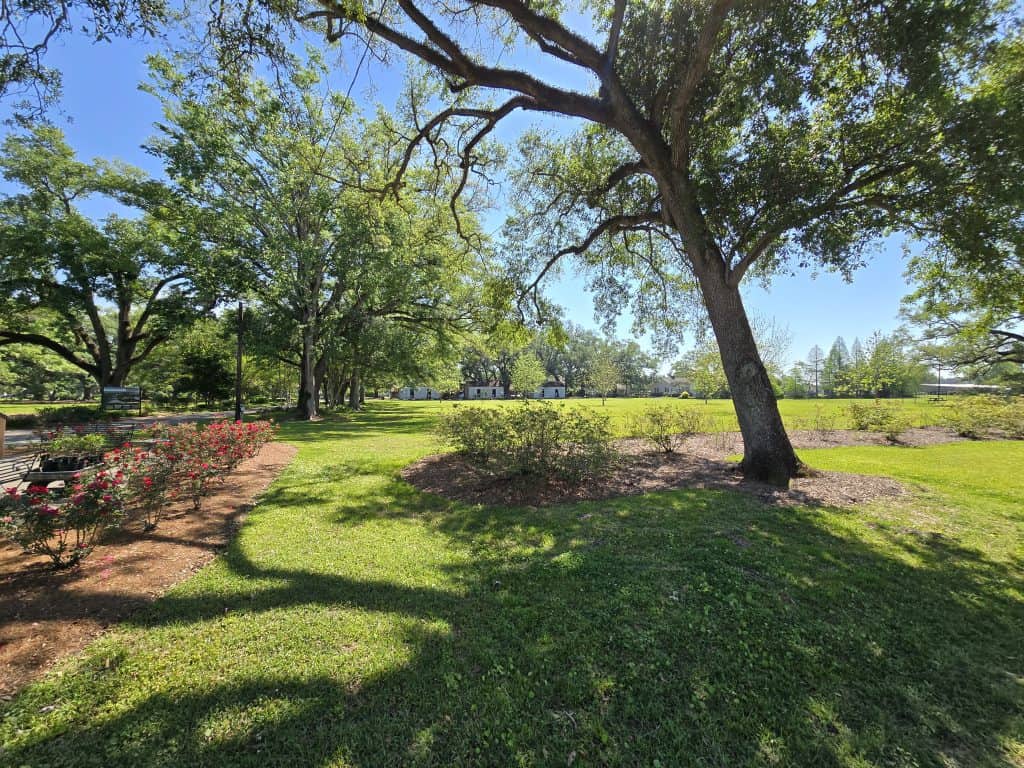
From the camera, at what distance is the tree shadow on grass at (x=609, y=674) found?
1.95m

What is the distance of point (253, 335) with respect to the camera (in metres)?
17.7

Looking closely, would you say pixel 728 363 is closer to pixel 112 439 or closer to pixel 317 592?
pixel 317 592

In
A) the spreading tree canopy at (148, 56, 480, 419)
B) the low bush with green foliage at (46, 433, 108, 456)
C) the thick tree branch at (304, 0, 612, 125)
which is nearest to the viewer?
the thick tree branch at (304, 0, 612, 125)

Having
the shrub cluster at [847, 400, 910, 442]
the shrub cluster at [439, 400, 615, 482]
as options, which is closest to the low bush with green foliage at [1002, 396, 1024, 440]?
the shrub cluster at [847, 400, 910, 442]

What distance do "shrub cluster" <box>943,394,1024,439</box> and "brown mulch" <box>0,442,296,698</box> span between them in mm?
21485


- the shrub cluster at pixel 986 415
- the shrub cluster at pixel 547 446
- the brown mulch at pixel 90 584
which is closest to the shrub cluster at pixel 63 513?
the brown mulch at pixel 90 584

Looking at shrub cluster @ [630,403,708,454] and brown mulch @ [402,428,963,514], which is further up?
shrub cluster @ [630,403,708,454]

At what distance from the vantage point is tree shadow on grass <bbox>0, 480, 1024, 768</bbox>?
1.95 m

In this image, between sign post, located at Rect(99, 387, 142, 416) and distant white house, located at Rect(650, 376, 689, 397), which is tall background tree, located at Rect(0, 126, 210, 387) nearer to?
sign post, located at Rect(99, 387, 142, 416)

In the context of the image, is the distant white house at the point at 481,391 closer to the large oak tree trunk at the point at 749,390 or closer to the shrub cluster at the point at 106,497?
the large oak tree trunk at the point at 749,390

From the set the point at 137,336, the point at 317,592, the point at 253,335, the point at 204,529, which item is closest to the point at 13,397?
the point at 137,336

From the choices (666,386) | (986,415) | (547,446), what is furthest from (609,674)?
(666,386)

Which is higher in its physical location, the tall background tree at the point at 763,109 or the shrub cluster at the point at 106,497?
the tall background tree at the point at 763,109

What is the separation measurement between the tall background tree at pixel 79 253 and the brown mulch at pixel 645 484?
16249mm
